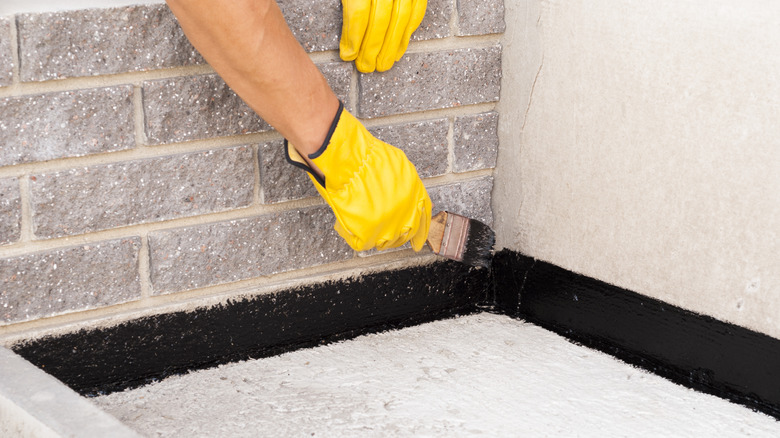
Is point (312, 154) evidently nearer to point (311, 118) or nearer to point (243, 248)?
point (311, 118)

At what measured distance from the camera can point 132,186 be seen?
71.3 inches

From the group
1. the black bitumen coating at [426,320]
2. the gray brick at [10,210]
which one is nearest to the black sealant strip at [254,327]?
the black bitumen coating at [426,320]

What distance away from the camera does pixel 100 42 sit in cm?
170

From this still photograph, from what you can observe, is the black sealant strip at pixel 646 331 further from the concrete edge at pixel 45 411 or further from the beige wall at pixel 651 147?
the concrete edge at pixel 45 411

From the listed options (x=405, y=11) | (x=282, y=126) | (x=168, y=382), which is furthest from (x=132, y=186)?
(x=405, y=11)

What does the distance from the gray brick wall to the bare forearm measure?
172mm

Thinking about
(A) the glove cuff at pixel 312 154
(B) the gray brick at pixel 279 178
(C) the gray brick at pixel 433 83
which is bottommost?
(B) the gray brick at pixel 279 178

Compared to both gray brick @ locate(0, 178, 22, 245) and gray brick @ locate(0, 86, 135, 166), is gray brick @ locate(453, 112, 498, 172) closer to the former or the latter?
gray brick @ locate(0, 86, 135, 166)

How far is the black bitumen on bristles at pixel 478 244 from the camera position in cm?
225

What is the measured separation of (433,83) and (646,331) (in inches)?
33.3

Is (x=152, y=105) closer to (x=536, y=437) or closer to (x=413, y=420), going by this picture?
(x=413, y=420)

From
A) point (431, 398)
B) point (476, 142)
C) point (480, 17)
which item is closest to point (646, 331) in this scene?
point (431, 398)

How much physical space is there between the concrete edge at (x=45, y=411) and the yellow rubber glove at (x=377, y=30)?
1027 millimetres

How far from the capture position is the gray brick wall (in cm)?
168
